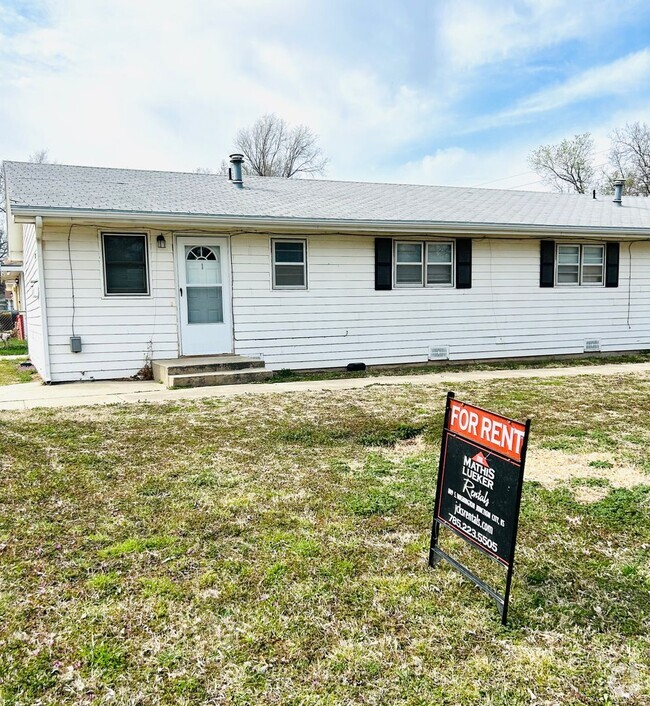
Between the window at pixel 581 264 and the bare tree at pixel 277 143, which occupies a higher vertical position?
the bare tree at pixel 277 143

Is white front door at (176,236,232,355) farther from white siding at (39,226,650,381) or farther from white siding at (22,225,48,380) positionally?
white siding at (22,225,48,380)

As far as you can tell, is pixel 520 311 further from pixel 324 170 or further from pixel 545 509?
pixel 324 170

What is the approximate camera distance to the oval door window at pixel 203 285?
30.5ft

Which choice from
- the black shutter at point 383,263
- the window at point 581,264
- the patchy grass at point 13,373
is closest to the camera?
the patchy grass at point 13,373

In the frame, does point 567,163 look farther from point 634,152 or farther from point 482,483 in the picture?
point 482,483

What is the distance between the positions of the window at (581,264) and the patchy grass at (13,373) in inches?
404

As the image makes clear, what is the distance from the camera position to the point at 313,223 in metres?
9.41

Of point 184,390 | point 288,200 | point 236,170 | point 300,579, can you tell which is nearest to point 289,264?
point 288,200

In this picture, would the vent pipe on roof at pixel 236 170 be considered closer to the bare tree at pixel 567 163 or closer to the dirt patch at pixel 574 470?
the dirt patch at pixel 574 470

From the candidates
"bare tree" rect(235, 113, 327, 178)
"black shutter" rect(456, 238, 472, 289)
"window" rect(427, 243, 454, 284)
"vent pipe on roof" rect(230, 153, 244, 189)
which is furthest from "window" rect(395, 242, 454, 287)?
"bare tree" rect(235, 113, 327, 178)

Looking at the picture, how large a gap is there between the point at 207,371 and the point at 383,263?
386cm

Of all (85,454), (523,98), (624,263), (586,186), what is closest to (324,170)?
(586,186)

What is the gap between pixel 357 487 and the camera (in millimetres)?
3975

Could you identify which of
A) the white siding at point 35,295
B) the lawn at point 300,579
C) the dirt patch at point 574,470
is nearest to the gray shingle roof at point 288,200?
Result: the white siding at point 35,295
